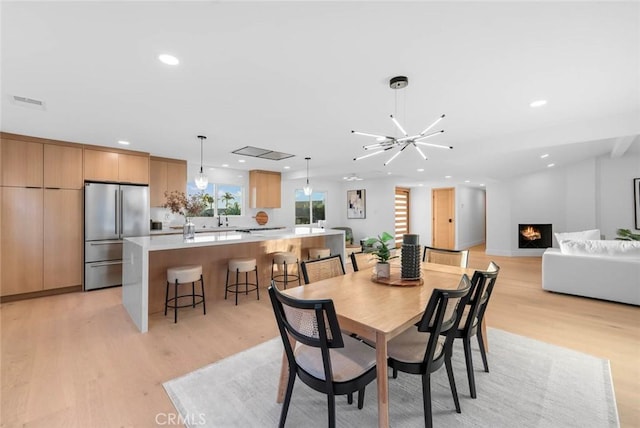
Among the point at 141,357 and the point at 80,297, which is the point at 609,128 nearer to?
the point at 141,357

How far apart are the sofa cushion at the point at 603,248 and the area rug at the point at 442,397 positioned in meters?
2.42

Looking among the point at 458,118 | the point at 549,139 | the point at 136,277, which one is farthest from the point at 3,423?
the point at 549,139

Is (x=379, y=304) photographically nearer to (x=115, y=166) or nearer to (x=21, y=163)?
(x=115, y=166)

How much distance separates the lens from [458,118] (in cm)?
333

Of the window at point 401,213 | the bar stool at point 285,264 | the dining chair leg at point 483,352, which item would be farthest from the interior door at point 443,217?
the dining chair leg at point 483,352

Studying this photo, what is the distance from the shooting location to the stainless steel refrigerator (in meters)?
4.42

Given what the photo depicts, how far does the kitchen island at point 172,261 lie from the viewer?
2.96m

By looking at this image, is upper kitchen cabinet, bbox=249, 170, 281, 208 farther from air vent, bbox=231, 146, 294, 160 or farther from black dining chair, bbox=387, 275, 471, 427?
black dining chair, bbox=387, 275, 471, 427

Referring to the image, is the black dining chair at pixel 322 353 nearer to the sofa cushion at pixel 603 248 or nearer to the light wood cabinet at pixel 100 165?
the sofa cushion at pixel 603 248

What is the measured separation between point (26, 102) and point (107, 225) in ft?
7.40

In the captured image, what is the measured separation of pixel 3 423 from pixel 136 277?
153 centimetres

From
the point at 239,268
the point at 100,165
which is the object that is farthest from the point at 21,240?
the point at 239,268

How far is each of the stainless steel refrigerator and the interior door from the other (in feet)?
28.3
